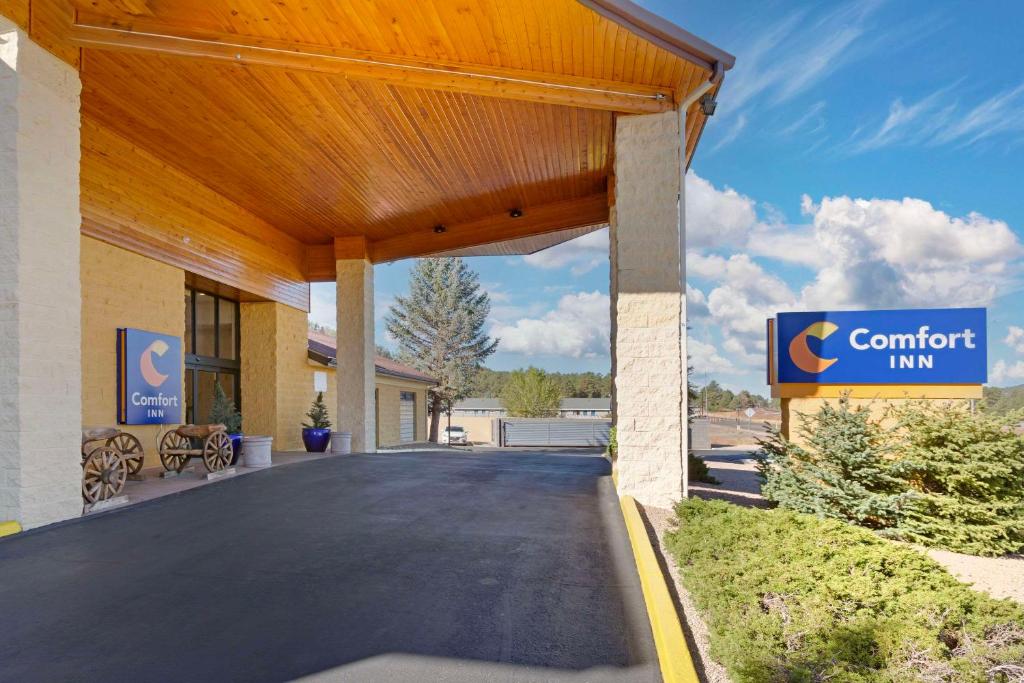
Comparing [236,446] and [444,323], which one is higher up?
[444,323]

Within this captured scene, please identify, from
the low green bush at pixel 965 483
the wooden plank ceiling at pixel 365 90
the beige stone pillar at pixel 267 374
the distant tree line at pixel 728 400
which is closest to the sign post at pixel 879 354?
the low green bush at pixel 965 483

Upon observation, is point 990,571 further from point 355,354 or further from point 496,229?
point 355,354

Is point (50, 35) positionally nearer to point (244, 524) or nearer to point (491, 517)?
point (244, 524)

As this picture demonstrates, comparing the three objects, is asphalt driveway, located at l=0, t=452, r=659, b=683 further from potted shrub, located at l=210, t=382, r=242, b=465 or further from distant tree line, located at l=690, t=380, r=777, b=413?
distant tree line, located at l=690, t=380, r=777, b=413

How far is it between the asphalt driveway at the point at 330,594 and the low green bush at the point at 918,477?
2.18m

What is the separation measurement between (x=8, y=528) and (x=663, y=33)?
27.1ft

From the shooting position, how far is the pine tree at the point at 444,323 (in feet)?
129

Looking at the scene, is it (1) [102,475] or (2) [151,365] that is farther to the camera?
(2) [151,365]

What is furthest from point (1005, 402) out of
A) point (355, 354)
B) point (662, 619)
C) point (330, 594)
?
point (355, 354)

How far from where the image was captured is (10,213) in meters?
5.62

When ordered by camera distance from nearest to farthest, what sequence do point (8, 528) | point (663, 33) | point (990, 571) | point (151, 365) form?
point (990, 571) → point (8, 528) → point (663, 33) → point (151, 365)

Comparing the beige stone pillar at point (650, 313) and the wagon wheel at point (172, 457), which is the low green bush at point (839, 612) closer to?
the beige stone pillar at point (650, 313)

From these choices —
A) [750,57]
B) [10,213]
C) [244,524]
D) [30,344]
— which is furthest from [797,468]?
[10,213]

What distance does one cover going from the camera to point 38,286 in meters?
5.82
